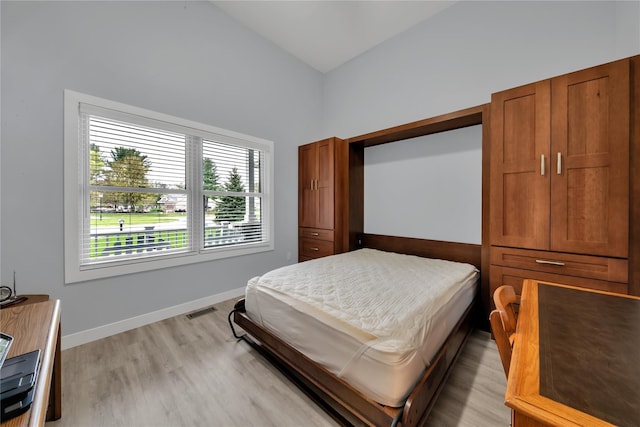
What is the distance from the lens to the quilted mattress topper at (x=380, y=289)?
1.28 m

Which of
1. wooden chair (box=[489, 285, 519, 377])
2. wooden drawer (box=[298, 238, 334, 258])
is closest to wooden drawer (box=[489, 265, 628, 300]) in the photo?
wooden chair (box=[489, 285, 519, 377])

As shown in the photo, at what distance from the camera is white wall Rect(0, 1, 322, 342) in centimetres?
178

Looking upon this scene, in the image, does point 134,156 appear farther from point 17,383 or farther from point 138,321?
point 17,383

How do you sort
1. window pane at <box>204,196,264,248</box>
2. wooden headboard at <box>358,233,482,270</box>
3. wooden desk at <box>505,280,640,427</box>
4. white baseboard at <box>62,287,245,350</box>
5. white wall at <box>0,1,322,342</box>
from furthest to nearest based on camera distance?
window pane at <box>204,196,264,248</box> → wooden headboard at <box>358,233,482,270</box> → white baseboard at <box>62,287,245,350</box> → white wall at <box>0,1,322,342</box> → wooden desk at <box>505,280,640,427</box>

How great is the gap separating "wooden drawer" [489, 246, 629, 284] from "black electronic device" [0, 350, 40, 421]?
2745mm

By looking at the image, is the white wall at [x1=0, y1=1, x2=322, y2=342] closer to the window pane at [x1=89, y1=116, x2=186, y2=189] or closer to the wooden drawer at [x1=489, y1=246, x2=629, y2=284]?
the window pane at [x1=89, y1=116, x2=186, y2=189]

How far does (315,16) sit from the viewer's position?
294cm

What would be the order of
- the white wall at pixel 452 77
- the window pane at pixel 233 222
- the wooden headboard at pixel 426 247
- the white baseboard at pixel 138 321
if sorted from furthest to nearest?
the window pane at pixel 233 222
the wooden headboard at pixel 426 247
the white wall at pixel 452 77
the white baseboard at pixel 138 321

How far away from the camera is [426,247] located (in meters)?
2.95

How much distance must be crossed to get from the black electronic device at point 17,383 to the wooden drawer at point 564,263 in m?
2.75

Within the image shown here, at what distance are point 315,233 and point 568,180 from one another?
2.66 m

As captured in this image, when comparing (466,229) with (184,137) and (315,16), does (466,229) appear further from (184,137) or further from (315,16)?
(184,137)

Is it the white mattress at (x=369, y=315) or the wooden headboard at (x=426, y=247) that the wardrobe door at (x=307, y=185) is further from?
the white mattress at (x=369, y=315)

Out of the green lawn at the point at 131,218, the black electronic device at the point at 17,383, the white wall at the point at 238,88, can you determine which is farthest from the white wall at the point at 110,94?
the black electronic device at the point at 17,383
